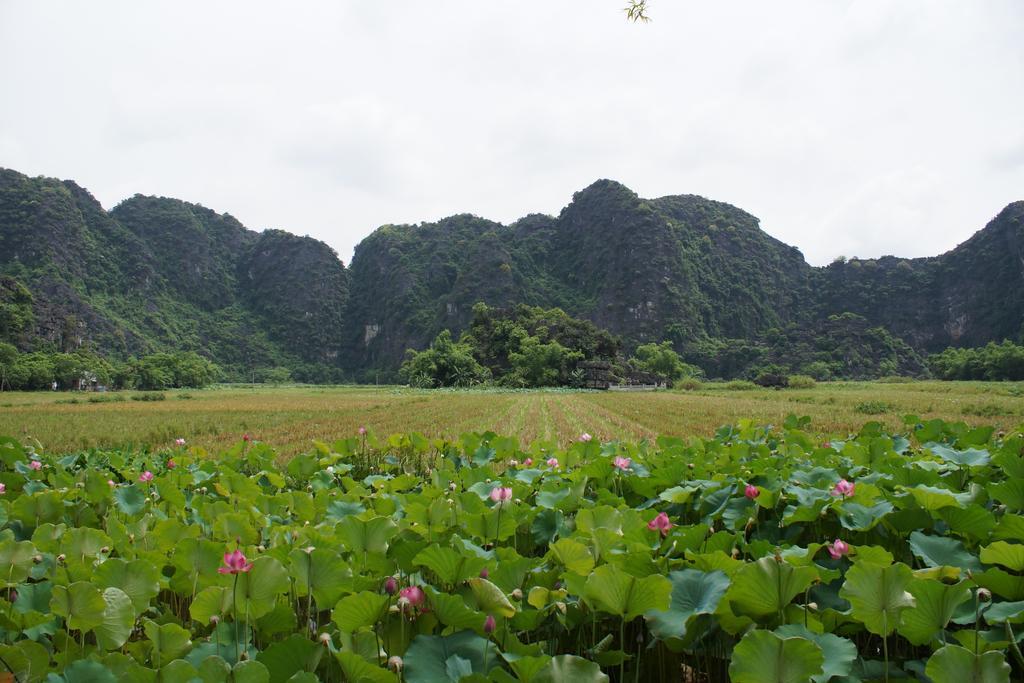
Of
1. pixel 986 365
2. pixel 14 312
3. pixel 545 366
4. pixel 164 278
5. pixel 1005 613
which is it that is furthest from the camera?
pixel 164 278

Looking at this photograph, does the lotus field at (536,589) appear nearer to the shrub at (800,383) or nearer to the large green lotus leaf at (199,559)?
the large green lotus leaf at (199,559)

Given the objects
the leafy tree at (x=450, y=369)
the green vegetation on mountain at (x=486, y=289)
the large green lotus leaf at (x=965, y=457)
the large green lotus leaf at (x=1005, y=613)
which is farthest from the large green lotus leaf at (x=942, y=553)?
the leafy tree at (x=450, y=369)

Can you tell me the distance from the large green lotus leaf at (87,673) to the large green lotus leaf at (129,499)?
172 cm

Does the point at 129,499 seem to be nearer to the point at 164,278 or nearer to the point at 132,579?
the point at 132,579

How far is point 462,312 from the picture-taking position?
108625mm

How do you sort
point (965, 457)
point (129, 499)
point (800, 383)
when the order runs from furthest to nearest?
point (800, 383)
point (965, 457)
point (129, 499)

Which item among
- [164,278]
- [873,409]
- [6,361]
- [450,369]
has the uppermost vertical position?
[164,278]

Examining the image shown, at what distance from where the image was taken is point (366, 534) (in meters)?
1.65

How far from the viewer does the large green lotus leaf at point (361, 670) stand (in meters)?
1.07

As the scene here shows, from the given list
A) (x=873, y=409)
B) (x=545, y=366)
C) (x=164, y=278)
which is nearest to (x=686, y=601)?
(x=873, y=409)

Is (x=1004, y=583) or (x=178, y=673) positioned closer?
(x=178, y=673)

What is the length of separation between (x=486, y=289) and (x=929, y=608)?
10736 centimetres

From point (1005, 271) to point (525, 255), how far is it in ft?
261

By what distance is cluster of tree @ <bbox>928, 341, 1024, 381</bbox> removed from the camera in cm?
5356
